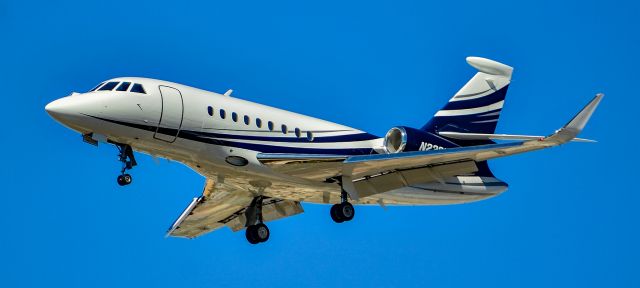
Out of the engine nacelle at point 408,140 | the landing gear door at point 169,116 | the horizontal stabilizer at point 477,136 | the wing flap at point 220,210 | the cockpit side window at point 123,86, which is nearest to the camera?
the cockpit side window at point 123,86

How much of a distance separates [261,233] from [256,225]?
316 millimetres

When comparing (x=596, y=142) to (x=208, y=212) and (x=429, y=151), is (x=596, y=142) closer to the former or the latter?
(x=429, y=151)

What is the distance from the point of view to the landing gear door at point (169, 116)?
94.1ft

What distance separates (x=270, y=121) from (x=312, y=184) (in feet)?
7.74

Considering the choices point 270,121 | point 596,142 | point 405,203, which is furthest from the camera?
point 405,203

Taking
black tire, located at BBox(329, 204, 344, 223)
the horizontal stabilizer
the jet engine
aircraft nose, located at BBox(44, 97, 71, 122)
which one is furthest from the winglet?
aircraft nose, located at BBox(44, 97, 71, 122)

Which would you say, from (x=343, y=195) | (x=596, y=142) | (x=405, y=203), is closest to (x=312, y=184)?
(x=343, y=195)

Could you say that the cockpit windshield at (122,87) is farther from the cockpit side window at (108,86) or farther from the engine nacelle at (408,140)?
the engine nacelle at (408,140)

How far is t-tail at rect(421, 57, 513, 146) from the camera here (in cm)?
3450

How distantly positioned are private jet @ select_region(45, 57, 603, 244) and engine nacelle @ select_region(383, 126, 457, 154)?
3 centimetres

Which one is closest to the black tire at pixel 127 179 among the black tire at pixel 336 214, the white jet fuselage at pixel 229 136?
the white jet fuselage at pixel 229 136

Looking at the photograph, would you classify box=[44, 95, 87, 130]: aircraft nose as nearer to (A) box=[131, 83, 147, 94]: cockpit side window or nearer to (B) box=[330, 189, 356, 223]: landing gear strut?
(A) box=[131, 83, 147, 94]: cockpit side window

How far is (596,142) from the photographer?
27.2 meters

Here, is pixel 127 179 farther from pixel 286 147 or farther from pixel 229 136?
pixel 286 147
